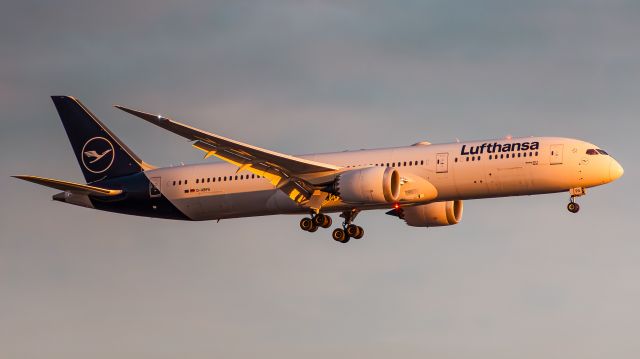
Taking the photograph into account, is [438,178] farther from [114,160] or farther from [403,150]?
[114,160]

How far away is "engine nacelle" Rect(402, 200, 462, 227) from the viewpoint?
Answer: 72.8 metres

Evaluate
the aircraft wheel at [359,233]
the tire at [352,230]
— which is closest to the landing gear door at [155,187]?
the tire at [352,230]

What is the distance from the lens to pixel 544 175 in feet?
211

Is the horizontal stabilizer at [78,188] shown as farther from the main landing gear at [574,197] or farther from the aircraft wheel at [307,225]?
the main landing gear at [574,197]

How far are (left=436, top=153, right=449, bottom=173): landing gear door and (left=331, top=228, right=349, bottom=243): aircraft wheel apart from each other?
7696mm

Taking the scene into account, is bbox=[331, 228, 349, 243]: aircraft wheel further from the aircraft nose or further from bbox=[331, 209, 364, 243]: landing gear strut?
the aircraft nose

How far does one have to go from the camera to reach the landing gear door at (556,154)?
211 ft

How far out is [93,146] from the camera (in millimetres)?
76188

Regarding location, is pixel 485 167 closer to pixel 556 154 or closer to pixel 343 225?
pixel 556 154

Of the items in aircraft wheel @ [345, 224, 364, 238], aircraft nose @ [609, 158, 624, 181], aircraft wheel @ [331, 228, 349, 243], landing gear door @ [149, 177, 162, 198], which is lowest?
aircraft wheel @ [331, 228, 349, 243]

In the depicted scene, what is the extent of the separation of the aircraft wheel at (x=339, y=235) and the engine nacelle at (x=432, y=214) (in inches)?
174

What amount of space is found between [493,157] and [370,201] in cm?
628

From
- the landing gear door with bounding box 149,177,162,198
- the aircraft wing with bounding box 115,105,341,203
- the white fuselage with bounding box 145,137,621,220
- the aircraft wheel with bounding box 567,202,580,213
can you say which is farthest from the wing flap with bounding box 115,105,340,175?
the aircraft wheel with bounding box 567,202,580,213

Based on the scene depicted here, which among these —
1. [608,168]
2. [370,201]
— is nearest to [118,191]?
[370,201]
